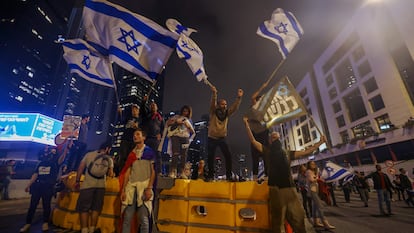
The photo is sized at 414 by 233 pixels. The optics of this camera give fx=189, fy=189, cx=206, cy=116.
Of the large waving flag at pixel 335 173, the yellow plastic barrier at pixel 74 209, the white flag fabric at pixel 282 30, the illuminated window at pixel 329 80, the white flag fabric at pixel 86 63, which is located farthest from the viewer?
the illuminated window at pixel 329 80

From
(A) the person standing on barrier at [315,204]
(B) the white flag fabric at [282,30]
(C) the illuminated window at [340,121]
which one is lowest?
(A) the person standing on barrier at [315,204]

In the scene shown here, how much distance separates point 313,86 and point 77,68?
53.1 m

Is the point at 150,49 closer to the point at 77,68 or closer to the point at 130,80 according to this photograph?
the point at 77,68

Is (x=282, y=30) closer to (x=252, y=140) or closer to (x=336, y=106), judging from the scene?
(x=252, y=140)

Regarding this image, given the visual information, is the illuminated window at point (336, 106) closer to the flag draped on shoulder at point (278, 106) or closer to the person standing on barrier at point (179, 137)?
the flag draped on shoulder at point (278, 106)

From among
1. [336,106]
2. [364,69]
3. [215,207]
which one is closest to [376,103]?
[364,69]

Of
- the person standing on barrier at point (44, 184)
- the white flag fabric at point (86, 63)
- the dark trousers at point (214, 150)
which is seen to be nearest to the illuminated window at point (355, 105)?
the dark trousers at point (214, 150)

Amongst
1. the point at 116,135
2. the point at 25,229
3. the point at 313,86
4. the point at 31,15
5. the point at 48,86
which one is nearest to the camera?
the point at 25,229

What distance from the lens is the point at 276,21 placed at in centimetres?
718

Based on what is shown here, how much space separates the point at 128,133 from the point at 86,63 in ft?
11.2

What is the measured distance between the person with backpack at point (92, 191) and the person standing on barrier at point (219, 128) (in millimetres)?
2764

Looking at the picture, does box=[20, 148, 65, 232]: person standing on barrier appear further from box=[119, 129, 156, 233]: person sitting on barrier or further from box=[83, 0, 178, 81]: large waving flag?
box=[83, 0, 178, 81]: large waving flag

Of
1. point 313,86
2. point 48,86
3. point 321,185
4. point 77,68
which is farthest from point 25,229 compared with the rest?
point 48,86

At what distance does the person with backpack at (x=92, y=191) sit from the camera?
14.4ft
